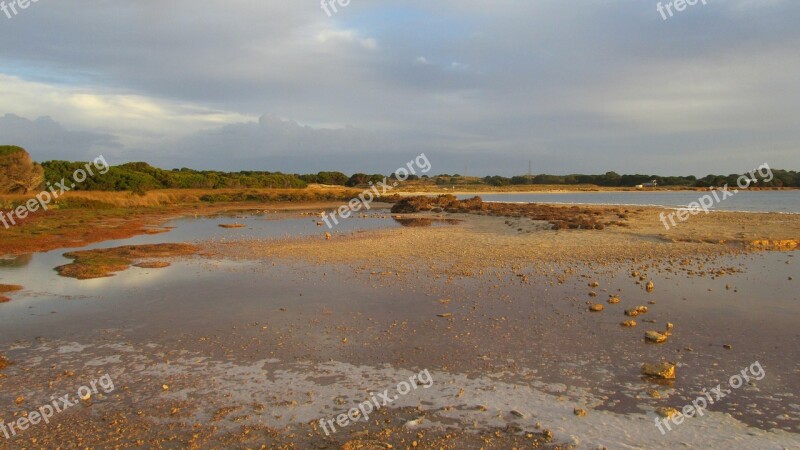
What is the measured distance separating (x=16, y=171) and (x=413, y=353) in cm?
5159

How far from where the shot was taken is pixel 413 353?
28.9ft

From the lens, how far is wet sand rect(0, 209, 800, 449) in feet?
20.2

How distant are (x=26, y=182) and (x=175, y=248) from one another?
35847mm

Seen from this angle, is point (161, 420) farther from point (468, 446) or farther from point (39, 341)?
point (39, 341)

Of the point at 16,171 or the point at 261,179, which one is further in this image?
the point at 261,179

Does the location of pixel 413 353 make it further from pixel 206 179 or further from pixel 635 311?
pixel 206 179

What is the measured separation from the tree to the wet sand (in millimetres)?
39681

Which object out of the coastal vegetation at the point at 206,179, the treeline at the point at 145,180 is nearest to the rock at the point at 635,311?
the coastal vegetation at the point at 206,179

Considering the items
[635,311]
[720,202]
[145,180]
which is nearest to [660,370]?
[635,311]

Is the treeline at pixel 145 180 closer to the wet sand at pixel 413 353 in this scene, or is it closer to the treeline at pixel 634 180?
the wet sand at pixel 413 353

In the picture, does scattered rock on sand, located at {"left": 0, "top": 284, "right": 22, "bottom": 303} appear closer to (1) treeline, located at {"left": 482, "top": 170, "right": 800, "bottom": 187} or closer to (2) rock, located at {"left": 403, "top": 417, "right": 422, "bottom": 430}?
(2) rock, located at {"left": 403, "top": 417, "right": 422, "bottom": 430}

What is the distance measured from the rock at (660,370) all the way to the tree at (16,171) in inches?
2121

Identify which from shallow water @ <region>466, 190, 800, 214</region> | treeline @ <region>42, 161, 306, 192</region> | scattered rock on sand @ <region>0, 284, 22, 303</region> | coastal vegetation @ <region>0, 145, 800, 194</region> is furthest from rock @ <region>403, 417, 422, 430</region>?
treeline @ <region>42, 161, 306, 192</region>

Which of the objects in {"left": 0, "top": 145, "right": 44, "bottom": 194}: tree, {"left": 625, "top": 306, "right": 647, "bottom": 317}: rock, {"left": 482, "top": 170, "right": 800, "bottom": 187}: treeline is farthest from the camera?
{"left": 482, "top": 170, "right": 800, "bottom": 187}: treeline
